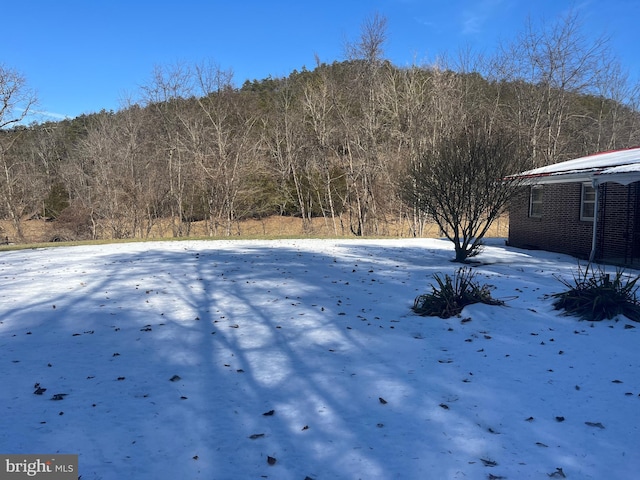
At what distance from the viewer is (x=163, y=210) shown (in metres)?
29.9

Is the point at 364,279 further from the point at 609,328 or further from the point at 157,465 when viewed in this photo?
the point at 157,465

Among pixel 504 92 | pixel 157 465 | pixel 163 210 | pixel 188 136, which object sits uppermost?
pixel 504 92

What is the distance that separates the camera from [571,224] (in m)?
13.5

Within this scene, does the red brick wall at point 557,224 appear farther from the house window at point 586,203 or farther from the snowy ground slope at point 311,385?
the snowy ground slope at point 311,385

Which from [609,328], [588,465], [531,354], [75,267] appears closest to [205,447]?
[588,465]

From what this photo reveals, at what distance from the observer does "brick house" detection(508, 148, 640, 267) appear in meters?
11.1

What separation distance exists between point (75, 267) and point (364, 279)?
7181 millimetres

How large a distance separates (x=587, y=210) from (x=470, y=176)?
542cm

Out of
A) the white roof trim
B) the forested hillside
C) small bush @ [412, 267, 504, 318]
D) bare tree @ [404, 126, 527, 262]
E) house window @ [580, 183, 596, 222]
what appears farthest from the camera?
the forested hillside

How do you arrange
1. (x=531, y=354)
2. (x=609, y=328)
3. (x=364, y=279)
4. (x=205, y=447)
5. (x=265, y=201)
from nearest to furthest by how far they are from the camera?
(x=205, y=447), (x=531, y=354), (x=609, y=328), (x=364, y=279), (x=265, y=201)

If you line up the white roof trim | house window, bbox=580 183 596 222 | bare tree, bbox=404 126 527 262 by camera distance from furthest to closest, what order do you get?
house window, bbox=580 183 596 222 → bare tree, bbox=404 126 527 262 → the white roof trim

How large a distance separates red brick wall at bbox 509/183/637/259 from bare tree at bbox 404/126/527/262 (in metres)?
1.33

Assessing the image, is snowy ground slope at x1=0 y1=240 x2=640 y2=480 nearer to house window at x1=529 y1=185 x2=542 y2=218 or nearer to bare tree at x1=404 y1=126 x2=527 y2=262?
bare tree at x1=404 y1=126 x2=527 y2=262

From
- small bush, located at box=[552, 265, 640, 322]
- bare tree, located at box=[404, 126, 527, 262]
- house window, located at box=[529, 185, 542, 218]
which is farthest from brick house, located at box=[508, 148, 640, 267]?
small bush, located at box=[552, 265, 640, 322]
